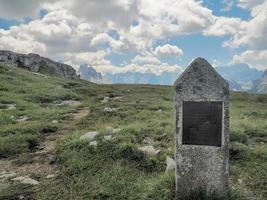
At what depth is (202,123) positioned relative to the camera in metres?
9.09

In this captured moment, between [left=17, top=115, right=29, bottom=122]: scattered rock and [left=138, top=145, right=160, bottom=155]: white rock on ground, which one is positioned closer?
[left=138, top=145, right=160, bottom=155]: white rock on ground

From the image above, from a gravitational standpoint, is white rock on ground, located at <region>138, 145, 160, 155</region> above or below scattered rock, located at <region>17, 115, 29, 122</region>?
below

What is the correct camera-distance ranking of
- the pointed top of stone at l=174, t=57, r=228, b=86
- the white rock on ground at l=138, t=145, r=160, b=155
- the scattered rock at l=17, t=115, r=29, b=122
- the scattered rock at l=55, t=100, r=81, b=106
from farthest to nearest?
the scattered rock at l=55, t=100, r=81, b=106 → the scattered rock at l=17, t=115, r=29, b=122 → the white rock on ground at l=138, t=145, r=160, b=155 → the pointed top of stone at l=174, t=57, r=228, b=86

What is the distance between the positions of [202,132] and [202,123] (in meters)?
0.23

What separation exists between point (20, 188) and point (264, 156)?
25.8 feet

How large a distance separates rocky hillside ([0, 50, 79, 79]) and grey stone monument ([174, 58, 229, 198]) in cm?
6745

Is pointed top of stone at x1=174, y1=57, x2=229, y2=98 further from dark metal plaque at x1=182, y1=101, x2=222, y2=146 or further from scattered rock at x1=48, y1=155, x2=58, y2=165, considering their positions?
scattered rock at x1=48, y1=155, x2=58, y2=165

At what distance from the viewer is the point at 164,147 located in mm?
13414

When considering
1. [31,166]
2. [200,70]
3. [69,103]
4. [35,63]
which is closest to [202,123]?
[200,70]

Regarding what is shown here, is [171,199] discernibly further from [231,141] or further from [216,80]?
[231,141]

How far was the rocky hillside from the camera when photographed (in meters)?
76.3

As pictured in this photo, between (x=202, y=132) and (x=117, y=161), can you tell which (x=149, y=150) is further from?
(x=202, y=132)

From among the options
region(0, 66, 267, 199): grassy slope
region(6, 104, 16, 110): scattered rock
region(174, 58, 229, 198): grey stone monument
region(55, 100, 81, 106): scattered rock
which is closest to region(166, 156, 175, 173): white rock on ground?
region(0, 66, 267, 199): grassy slope

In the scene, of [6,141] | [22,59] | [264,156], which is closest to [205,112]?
[264,156]
